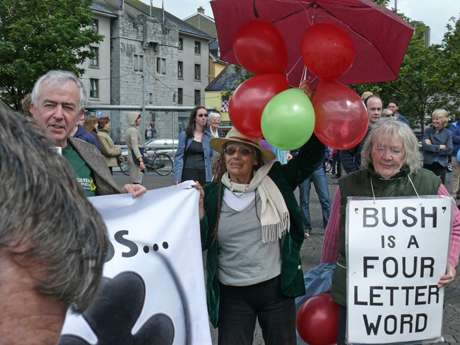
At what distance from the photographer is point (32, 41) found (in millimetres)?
21719

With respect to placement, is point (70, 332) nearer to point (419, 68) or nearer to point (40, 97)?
point (40, 97)

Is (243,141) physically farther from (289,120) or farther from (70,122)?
(70,122)

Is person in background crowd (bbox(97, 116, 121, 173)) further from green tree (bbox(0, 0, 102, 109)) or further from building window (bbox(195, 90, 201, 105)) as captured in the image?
building window (bbox(195, 90, 201, 105))

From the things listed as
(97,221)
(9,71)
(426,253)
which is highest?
(9,71)

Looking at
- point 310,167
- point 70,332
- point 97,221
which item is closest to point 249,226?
point 310,167

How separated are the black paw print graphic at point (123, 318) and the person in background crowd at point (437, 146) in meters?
7.63

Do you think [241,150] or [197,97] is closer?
[241,150]

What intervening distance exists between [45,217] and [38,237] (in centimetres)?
3

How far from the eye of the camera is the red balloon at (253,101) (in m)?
3.16

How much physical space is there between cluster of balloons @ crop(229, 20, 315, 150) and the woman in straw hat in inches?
6.4

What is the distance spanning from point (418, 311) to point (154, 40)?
5534 cm

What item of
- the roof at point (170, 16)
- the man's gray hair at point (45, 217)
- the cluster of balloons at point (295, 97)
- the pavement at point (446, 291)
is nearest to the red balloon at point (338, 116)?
the cluster of balloons at point (295, 97)

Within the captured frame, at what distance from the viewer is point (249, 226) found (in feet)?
10.4

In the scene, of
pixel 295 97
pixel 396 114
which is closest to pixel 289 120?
pixel 295 97
